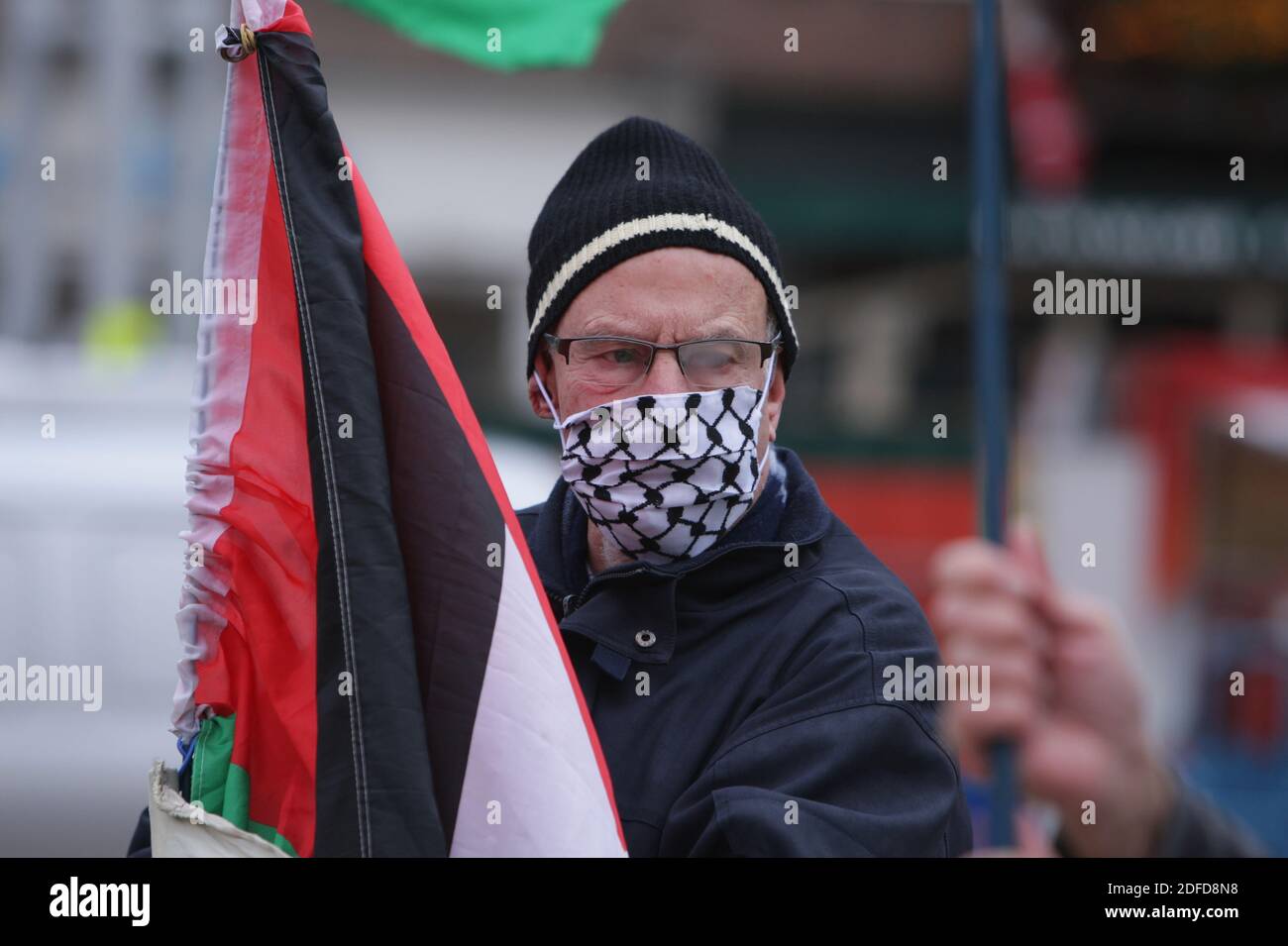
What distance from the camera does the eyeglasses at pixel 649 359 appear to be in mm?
2137

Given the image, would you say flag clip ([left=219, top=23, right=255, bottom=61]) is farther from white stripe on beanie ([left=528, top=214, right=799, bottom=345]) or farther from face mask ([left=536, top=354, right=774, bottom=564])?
face mask ([left=536, top=354, right=774, bottom=564])

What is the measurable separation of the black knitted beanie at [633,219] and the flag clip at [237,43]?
500mm

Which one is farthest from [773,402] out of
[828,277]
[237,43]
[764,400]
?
[828,277]

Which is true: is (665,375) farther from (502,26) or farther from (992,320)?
(502,26)

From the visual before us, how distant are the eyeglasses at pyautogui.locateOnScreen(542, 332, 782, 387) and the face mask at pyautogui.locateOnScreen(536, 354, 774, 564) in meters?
0.03

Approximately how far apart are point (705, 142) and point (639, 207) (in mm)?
12758


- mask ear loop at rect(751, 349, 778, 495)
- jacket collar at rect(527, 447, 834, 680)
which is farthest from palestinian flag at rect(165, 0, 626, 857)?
mask ear loop at rect(751, 349, 778, 495)

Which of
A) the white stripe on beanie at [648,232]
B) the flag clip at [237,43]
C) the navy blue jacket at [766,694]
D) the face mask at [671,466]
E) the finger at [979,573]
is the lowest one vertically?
the navy blue jacket at [766,694]

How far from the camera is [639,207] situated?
2.11 metres

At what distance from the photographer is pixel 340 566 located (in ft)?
6.40

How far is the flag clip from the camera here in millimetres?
2020

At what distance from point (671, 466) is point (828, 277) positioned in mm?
13729

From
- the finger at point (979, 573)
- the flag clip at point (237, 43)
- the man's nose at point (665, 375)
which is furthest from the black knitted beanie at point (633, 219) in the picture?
the finger at point (979, 573)

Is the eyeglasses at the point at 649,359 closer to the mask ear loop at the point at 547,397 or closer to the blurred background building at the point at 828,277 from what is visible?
the mask ear loop at the point at 547,397
